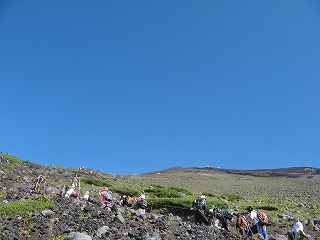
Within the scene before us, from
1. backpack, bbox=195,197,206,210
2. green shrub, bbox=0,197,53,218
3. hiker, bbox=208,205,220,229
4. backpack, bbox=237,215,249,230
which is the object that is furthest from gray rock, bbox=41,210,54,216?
backpack, bbox=237,215,249,230

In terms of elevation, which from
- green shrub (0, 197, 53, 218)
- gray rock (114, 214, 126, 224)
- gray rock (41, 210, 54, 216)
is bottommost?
gray rock (114, 214, 126, 224)

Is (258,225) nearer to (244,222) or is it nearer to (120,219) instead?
(244,222)

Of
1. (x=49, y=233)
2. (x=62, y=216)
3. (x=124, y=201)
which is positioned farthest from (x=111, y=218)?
(x=124, y=201)

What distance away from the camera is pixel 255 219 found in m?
18.8

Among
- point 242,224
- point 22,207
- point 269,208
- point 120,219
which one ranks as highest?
point 269,208

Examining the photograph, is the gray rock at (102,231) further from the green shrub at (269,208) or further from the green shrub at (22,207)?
the green shrub at (269,208)

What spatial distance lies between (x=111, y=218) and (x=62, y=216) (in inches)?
79.6

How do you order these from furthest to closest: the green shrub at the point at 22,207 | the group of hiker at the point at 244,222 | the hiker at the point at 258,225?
1. the hiker at the point at 258,225
2. the group of hiker at the point at 244,222
3. the green shrub at the point at 22,207

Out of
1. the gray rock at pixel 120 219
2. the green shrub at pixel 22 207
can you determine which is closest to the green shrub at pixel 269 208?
the gray rock at pixel 120 219

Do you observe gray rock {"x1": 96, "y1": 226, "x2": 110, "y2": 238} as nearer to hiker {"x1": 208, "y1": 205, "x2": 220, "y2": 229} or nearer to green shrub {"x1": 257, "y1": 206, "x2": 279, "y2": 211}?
Answer: hiker {"x1": 208, "y1": 205, "x2": 220, "y2": 229}

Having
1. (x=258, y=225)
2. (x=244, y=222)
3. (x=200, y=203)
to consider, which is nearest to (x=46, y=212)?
(x=200, y=203)

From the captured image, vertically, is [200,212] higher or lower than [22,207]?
lower

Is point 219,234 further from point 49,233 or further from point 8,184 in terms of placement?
point 8,184

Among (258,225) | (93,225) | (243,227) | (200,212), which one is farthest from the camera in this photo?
(200,212)
